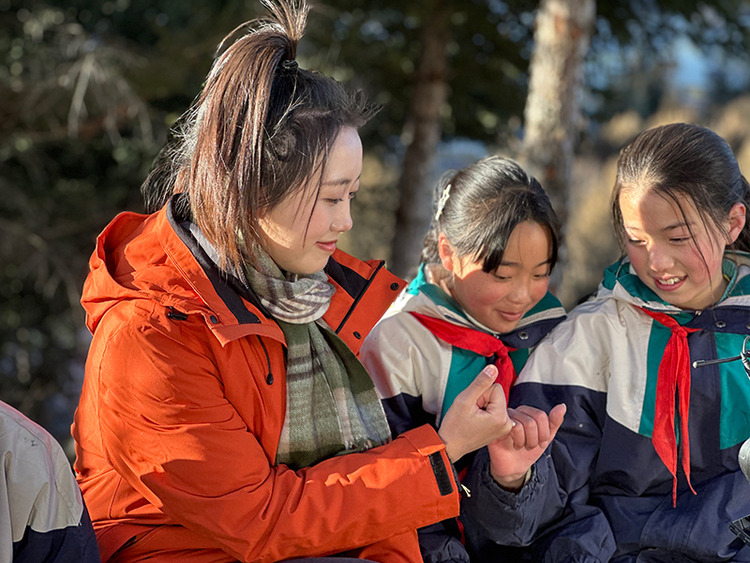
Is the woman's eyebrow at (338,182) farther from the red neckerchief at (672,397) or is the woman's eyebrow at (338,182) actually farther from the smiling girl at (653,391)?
the red neckerchief at (672,397)

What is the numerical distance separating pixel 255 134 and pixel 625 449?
1.40 meters

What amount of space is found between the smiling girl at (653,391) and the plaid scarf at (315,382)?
0.41m

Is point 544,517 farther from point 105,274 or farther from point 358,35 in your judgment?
point 358,35

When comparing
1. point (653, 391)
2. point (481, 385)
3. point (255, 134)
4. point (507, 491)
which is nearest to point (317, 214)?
point (255, 134)

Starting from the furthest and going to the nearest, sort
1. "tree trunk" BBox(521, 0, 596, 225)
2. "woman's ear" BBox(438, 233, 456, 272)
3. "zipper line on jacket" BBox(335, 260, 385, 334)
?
"tree trunk" BBox(521, 0, 596, 225), "woman's ear" BBox(438, 233, 456, 272), "zipper line on jacket" BBox(335, 260, 385, 334)

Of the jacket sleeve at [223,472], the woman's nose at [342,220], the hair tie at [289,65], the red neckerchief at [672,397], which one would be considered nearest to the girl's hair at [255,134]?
the hair tie at [289,65]

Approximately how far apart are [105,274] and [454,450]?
925 millimetres

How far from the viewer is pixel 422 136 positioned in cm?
728

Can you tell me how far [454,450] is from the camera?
1.82 m

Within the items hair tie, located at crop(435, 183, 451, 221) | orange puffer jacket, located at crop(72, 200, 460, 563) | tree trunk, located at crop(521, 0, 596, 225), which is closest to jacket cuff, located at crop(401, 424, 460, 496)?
orange puffer jacket, located at crop(72, 200, 460, 563)

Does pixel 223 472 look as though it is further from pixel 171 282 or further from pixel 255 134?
pixel 255 134

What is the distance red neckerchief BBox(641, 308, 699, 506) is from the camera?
2131 millimetres

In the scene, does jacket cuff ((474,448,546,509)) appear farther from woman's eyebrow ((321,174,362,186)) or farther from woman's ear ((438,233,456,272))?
woman's eyebrow ((321,174,362,186))

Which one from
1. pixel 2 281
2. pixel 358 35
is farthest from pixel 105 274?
pixel 358 35
